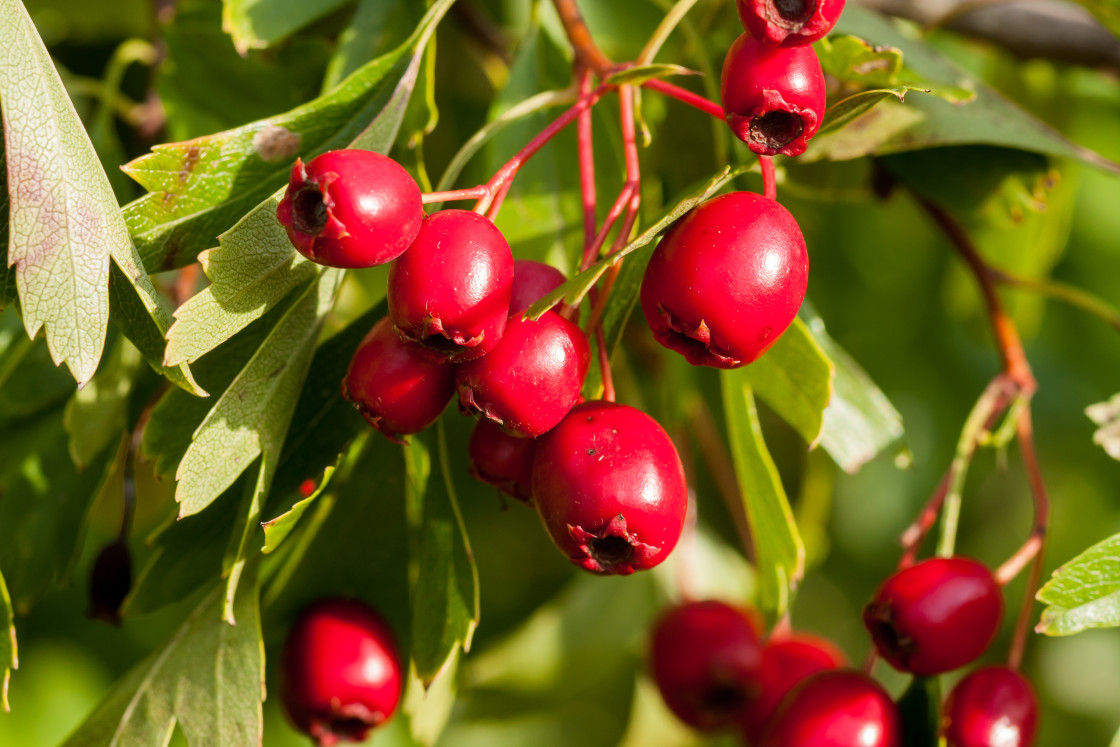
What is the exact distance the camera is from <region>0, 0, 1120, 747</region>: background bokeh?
4.71ft

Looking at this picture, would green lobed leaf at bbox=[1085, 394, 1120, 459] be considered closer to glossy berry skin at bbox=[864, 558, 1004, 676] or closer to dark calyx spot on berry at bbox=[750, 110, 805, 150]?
glossy berry skin at bbox=[864, 558, 1004, 676]

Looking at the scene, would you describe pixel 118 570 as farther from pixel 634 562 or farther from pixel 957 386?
pixel 957 386

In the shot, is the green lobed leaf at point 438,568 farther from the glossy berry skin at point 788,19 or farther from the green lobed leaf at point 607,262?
the glossy berry skin at point 788,19

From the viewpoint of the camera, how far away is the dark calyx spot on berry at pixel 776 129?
0.83 metres

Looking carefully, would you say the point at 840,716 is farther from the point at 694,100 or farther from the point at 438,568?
the point at 694,100

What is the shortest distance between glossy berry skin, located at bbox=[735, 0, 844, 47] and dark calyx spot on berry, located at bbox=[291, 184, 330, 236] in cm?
38

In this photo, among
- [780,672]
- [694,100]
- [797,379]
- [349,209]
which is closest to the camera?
[349,209]

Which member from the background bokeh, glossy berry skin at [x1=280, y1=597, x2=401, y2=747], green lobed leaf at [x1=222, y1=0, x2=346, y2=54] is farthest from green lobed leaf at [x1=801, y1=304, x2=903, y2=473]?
green lobed leaf at [x1=222, y1=0, x2=346, y2=54]

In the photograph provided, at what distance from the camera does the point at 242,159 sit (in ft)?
3.25

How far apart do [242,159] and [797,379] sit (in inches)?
25.0

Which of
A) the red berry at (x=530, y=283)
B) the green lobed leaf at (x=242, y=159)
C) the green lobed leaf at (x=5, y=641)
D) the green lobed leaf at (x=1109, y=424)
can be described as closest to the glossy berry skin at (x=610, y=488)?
the red berry at (x=530, y=283)

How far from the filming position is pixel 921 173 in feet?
4.58

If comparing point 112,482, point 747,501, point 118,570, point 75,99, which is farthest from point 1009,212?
point 112,482

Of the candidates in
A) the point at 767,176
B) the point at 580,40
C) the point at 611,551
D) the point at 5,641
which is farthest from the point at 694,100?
the point at 5,641
